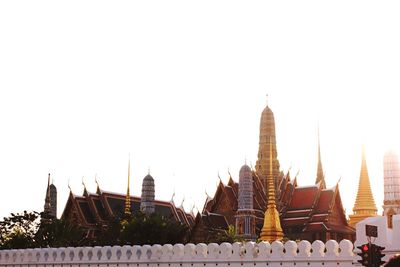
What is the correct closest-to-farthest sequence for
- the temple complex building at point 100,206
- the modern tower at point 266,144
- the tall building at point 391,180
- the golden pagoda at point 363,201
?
the tall building at point 391,180, the golden pagoda at point 363,201, the temple complex building at point 100,206, the modern tower at point 266,144

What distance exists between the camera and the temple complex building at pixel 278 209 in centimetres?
Answer: 4759

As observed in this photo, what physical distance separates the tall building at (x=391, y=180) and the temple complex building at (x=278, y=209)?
10.6 metres

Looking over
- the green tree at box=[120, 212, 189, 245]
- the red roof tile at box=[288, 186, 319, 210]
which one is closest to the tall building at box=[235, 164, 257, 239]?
the red roof tile at box=[288, 186, 319, 210]

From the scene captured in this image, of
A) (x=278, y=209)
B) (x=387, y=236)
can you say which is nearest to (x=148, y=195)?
(x=278, y=209)

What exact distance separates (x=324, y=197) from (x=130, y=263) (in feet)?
105

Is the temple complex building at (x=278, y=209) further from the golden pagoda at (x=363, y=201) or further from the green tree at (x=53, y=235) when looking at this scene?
the green tree at (x=53, y=235)

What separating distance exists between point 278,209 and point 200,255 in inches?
1290

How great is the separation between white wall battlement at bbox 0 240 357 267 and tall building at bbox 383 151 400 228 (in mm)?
19658

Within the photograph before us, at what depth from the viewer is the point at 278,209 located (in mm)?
49438

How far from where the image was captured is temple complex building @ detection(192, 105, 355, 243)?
47.6 m

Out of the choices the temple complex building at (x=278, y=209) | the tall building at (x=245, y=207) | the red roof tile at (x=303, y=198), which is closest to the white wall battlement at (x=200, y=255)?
the temple complex building at (x=278, y=209)

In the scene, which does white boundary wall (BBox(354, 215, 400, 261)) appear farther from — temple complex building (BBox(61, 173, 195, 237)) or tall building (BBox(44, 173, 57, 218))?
tall building (BBox(44, 173, 57, 218))

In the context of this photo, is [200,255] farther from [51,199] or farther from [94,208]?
[51,199]

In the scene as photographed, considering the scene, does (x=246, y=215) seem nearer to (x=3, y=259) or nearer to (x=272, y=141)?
(x=272, y=141)
